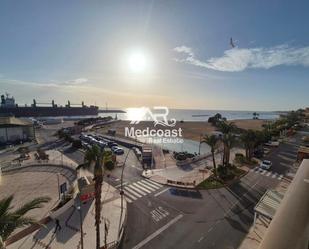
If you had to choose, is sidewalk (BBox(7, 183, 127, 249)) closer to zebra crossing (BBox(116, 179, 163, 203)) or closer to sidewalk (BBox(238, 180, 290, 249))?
zebra crossing (BBox(116, 179, 163, 203))

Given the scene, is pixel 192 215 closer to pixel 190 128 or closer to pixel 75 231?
pixel 75 231

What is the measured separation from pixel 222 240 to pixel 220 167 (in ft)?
65.6

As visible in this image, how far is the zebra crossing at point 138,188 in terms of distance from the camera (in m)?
29.3

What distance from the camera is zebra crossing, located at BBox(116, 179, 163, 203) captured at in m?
29.3

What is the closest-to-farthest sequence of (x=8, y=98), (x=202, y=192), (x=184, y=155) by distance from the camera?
(x=202, y=192), (x=184, y=155), (x=8, y=98)

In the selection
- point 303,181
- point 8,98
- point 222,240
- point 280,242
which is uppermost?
point 8,98

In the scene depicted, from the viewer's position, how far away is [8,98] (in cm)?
17688

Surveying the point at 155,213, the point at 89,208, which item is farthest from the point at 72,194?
the point at 155,213

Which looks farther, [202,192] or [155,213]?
[202,192]

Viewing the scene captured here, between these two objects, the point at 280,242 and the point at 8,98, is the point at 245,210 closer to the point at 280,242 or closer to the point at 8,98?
the point at 280,242

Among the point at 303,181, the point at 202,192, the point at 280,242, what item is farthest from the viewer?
the point at 202,192

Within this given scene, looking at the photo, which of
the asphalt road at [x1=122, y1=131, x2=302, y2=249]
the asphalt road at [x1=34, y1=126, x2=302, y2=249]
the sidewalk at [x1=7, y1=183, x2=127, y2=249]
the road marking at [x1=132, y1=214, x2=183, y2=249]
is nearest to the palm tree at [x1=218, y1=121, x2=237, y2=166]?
the asphalt road at [x1=34, y1=126, x2=302, y2=249]

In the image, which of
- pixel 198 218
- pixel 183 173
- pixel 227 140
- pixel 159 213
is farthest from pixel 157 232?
pixel 227 140

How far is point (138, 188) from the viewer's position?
32.2 m
